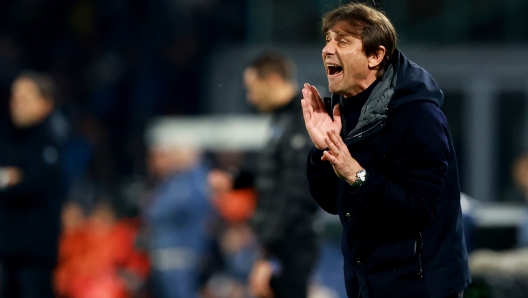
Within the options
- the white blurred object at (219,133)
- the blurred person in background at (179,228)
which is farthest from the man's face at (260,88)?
the white blurred object at (219,133)

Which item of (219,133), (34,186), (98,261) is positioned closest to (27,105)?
(34,186)

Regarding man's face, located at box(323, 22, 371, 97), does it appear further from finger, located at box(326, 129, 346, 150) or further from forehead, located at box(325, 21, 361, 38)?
finger, located at box(326, 129, 346, 150)

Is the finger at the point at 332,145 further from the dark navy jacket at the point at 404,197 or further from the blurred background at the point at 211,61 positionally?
the blurred background at the point at 211,61

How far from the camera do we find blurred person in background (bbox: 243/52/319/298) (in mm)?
5559

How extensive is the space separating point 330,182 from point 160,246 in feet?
18.2

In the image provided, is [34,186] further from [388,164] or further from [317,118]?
[388,164]

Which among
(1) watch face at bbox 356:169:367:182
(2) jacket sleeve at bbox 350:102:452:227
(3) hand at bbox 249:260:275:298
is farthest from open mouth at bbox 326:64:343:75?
(3) hand at bbox 249:260:275:298

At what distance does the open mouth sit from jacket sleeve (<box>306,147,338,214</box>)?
0.99 feet

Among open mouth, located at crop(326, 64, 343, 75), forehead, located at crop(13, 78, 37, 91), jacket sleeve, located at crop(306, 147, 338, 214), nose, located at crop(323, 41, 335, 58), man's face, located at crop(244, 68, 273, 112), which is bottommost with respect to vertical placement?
forehead, located at crop(13, 78, 37, 91)

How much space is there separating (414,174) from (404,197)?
8 cm

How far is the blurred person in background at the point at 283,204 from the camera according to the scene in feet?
18.2

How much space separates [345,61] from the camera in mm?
3330

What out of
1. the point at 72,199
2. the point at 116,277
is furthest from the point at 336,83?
the point at 72,199

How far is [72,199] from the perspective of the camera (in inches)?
458
